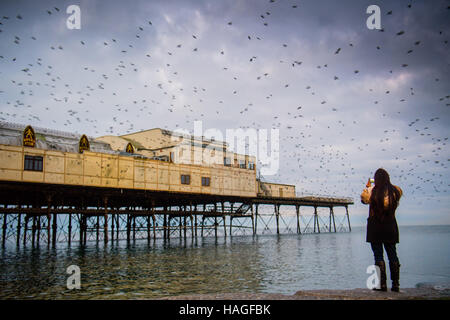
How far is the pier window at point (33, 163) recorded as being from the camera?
29.6m

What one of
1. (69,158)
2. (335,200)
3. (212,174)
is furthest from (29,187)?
(335,200)

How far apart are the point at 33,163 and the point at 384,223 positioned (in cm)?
2981

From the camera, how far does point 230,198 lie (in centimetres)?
5034

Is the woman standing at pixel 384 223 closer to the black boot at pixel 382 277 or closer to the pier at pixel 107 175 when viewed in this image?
the black boot at pixel 382 277

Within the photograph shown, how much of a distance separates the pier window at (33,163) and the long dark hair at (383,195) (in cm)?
2942

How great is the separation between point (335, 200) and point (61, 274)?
222ft

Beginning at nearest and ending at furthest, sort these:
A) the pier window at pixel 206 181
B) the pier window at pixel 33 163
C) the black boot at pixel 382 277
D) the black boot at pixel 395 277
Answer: the black boot at pixel 395 277
the black boot at pixel 382 277
the pier window at pixel 33 163
the pier window at pixel 206 181

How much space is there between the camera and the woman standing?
7.39m

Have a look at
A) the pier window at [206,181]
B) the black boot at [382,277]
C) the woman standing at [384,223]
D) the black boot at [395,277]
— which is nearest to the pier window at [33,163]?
the pier window at [206,181]

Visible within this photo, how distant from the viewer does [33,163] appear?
30.0 meters

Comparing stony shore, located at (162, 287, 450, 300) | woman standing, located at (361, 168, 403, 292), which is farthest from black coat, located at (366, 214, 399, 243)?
stony shore, located at (162, 287, 450, 300)

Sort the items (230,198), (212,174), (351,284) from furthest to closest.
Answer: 1. (230,198)
2. (212,174)
3. (351,284)

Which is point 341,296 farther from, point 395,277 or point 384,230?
point 384,230
